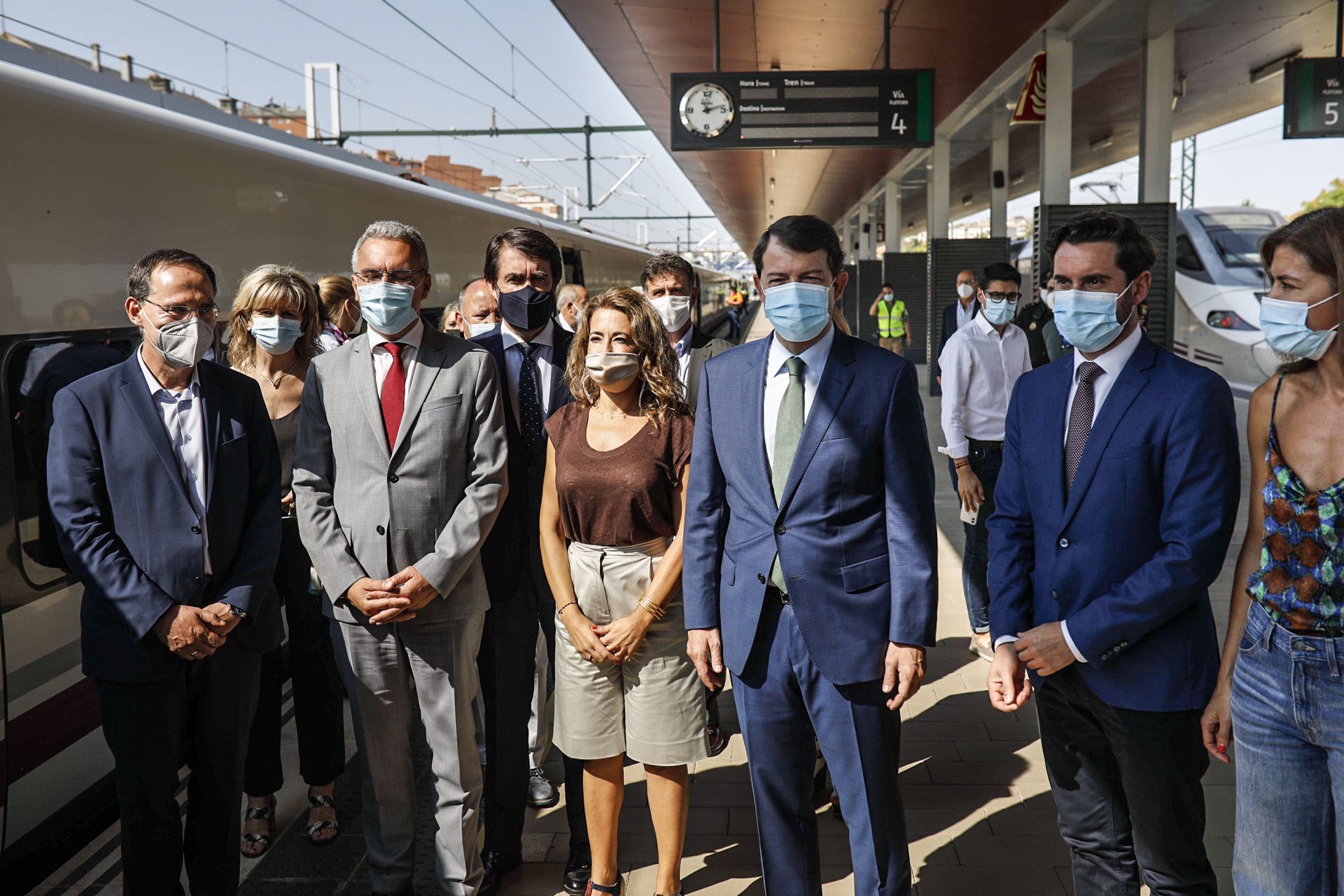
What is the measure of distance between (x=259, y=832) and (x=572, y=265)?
33.0 feet

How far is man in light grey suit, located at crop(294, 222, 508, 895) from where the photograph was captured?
303 centimetres

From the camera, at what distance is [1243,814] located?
2.24m

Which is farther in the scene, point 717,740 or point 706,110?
point 706,110

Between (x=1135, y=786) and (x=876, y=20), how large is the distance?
25.2 feet

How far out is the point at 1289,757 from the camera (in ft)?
6.98

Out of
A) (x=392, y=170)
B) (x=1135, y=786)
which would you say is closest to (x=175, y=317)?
(x=1135, y=786)

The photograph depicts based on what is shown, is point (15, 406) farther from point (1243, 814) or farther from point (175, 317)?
point (1243, 814)

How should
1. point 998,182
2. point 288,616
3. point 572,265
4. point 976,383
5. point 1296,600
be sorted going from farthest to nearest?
1. point 998,182
2. point 572,265
3. point 976,383
4. point 288,616
5. point 1296,600

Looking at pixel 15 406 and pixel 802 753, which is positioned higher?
pixel 15 406

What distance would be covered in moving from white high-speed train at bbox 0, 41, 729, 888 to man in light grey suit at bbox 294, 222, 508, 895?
41.0 inches

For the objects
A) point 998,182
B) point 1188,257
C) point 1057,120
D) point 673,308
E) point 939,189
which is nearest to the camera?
point 673,308

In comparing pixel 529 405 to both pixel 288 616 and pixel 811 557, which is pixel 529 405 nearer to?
pixel 288 616

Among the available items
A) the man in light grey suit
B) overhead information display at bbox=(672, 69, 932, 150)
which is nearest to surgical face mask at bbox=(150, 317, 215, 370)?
the man in light grey suit

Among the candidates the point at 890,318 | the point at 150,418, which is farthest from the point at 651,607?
the point at 890,318
